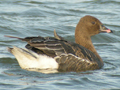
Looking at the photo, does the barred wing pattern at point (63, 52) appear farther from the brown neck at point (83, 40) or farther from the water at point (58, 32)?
the brown neck at point (83, 40)

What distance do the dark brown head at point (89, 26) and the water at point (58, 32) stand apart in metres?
0.97

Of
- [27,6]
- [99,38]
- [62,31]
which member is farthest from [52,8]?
[99,38]

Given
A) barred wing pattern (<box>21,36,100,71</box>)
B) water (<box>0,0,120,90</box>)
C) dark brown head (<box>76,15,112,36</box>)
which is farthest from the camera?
dark brown head (<box>76,15,112,36</box>)

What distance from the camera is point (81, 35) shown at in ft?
27.8

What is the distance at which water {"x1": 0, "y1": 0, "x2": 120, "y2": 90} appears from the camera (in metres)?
6.84

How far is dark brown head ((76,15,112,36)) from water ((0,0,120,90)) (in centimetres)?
97

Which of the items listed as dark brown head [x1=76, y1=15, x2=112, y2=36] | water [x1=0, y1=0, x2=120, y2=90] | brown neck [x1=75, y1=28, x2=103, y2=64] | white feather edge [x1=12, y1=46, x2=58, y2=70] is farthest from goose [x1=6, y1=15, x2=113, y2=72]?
dark brown head [x1=76, y1=15, x2=112, y2=36]

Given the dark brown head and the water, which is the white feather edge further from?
the dark brown head

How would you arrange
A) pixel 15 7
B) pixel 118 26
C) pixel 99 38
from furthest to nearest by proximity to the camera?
pixel 15 7 → pixel 118 26 → pixel 99 38

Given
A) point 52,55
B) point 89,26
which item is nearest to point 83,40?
point 89,26

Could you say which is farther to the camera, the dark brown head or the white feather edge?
the dark brown head

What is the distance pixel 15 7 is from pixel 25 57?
7793 millimetres

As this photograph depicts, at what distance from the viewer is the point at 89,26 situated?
854cm

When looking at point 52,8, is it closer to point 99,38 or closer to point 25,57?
point 99,38
